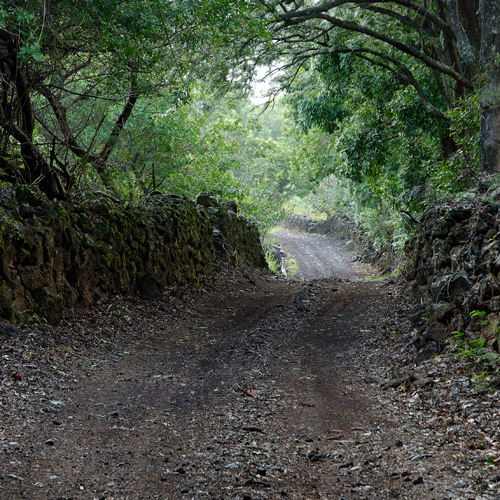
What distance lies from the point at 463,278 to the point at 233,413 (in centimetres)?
388

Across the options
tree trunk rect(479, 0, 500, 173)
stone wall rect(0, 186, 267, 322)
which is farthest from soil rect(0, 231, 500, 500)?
tree trunk rect(479, 0, 500, 173)

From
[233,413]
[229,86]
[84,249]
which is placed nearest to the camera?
[233,413]

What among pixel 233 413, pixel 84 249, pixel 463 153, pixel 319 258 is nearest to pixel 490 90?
pixel 463 153

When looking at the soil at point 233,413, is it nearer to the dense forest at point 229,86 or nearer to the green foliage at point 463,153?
the green foliage at point 463,153

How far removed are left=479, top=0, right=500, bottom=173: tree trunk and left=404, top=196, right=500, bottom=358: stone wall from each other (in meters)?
1.02

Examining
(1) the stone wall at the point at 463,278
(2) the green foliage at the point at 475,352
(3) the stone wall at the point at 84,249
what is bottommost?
(2) the green foliage at the point at 475,352

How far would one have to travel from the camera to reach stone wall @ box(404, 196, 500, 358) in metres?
5.70

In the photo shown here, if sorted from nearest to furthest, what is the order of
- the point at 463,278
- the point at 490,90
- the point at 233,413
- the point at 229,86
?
the point at 233,413, the point at 463,278, the point at 490,90, the point at 229,86

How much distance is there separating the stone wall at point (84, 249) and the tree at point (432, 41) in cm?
533

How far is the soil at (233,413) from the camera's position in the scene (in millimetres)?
3516

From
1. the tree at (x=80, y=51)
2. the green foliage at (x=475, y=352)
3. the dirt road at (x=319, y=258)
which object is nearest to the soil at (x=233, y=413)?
the green foliage at (x=475, y=352)

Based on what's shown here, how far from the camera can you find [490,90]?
823 centimetres

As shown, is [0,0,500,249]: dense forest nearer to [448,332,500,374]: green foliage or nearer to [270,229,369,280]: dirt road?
[448,332,500,374]: green foliage

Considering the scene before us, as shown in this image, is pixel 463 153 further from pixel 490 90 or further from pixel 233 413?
pixel 233 413
